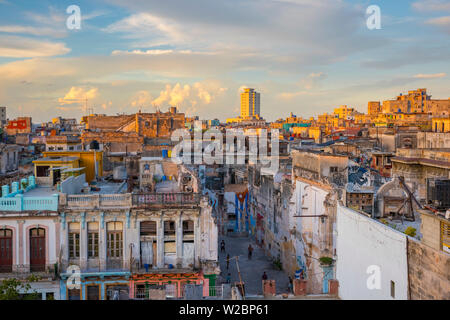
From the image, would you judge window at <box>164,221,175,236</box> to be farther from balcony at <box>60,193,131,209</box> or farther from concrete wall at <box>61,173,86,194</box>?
concrete wall at <box>61,173,86,194</box>

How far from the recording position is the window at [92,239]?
66.8 feet

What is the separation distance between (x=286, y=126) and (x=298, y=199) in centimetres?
8635

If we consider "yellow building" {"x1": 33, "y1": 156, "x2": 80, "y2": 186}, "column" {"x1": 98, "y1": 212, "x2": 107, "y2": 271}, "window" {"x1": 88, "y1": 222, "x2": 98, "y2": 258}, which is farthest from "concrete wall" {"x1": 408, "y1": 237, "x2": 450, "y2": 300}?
"yellow building" {"x1": 33, "y1": 156, "x2": 80, "y2": 186}

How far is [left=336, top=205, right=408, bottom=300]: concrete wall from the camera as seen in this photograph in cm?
1155

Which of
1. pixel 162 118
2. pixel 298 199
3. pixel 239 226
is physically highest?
pixel 162 118

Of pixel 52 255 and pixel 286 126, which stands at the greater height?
pixel 286 126

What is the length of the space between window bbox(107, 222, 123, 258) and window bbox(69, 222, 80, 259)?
1350 mm

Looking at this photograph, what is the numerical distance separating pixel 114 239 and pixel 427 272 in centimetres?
1393

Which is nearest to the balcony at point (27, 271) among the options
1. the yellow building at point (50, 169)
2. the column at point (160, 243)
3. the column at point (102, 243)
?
the column at point (102, 243)

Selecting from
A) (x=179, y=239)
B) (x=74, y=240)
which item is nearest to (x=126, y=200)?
(x=74, y=240)

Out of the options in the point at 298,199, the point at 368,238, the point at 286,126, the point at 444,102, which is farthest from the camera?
the point at 286,126
